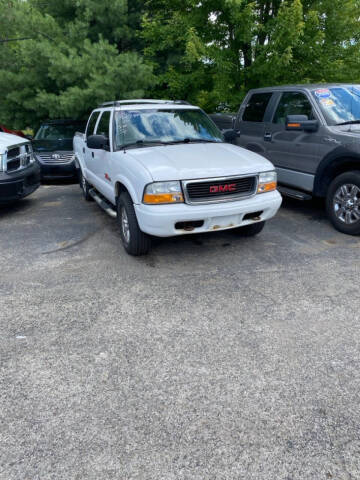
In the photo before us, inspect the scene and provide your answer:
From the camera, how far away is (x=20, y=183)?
6.50m

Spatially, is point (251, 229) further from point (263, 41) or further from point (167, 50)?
point (167, 50)

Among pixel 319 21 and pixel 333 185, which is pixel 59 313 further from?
pixel 319 21

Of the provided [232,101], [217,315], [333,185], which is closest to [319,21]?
[232,101]

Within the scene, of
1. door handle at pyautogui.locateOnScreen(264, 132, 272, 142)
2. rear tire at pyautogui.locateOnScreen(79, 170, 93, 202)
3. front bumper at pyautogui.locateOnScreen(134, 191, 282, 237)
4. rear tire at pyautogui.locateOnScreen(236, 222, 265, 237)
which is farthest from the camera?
rear tire at pyautogui.locateOnScreen(79, 170, 93, 202)

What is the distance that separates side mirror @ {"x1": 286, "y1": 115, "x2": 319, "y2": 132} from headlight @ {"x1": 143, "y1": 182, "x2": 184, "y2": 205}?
2663 mm

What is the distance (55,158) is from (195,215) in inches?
266

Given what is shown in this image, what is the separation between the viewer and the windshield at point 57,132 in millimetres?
10488

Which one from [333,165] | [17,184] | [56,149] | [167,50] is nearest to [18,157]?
[17,184]

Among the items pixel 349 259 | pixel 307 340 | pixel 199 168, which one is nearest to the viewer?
pixel 307 340

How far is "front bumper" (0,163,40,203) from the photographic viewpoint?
621 cm

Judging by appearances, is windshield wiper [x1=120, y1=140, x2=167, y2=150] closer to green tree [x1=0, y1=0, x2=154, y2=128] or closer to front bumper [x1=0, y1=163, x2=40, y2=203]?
front bumper [x1=0, y1=163, x2=40, y2=203]

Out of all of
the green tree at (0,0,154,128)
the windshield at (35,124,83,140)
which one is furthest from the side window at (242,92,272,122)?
the windshield at (35,124,83,140)

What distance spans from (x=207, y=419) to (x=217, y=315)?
1.21 m

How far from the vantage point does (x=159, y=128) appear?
16.7 ft
